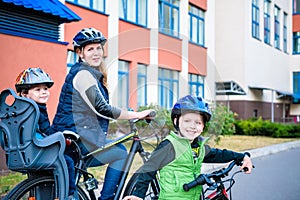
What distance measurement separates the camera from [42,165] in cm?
348

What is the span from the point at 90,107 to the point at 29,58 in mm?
6187

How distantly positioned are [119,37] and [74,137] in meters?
1.00

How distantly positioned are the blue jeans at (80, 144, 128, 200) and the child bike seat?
68cm

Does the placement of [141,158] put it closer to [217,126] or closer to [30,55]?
→ [217,126]

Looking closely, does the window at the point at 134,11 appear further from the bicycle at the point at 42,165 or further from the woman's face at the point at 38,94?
the woman's face at the point at 38,94

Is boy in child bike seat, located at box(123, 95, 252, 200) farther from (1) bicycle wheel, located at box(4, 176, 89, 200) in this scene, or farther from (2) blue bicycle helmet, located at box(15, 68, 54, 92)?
(2) blue bicycle helmet, located at box(15, 68, 54, 92)

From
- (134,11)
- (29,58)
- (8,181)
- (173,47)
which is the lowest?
(8,181)

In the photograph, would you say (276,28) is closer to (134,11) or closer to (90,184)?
(134,11)

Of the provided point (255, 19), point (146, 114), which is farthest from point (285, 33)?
point (146, 114)

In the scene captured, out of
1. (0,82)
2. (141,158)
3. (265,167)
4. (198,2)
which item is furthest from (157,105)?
(198,2)

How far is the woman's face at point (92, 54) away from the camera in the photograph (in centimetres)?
403

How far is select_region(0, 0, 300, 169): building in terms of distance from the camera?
3.53 meters

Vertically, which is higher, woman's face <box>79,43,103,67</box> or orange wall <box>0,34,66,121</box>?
orange wall <box>0,34,66,121</box>

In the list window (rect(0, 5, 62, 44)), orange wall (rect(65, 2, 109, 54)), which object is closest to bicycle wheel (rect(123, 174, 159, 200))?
window (rect(0, 5, 62, 44))
